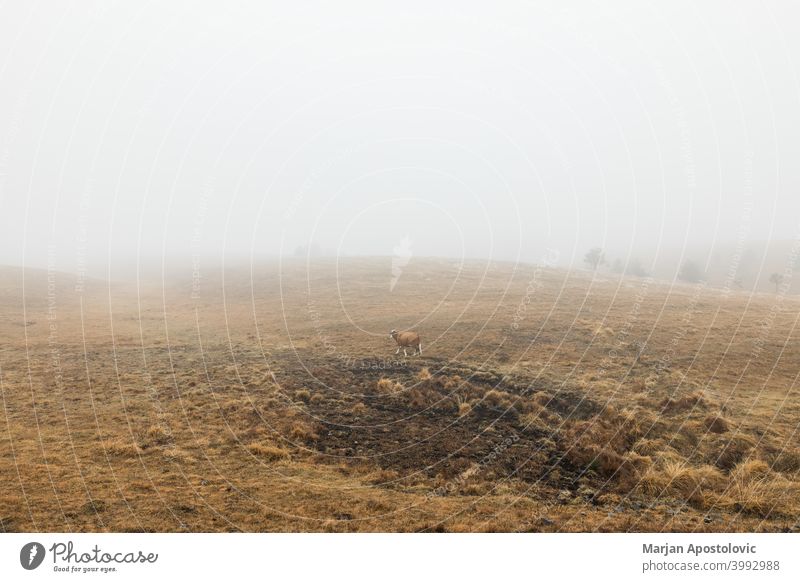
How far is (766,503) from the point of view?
10914mm

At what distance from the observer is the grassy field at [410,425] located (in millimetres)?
10828

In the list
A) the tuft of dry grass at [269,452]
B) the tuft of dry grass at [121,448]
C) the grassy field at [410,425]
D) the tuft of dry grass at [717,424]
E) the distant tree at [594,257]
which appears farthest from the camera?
the distant tree at [594,257]

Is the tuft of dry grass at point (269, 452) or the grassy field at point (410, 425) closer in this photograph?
the grassy field at point (410, 425)

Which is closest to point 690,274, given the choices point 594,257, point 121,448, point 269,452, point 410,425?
point 594,257

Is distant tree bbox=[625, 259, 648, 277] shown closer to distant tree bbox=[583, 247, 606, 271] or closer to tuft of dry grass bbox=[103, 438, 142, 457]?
distant tree bbox=[583, 247, 606, 271]

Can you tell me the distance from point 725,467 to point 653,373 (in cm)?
863

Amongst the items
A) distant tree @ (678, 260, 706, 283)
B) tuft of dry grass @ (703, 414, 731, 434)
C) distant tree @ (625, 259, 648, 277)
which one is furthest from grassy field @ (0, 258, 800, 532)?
distant tree @ (678, 260, 706, 283)

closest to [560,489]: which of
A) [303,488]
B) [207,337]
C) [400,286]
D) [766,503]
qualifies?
[766,503]

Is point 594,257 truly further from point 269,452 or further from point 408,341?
point 269,452

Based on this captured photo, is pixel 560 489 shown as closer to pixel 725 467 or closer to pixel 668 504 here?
pixel 668 504

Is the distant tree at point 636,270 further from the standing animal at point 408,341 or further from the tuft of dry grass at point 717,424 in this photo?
the tuft of dry grass at point 717,424

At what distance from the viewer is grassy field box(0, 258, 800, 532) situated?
10.8 metres

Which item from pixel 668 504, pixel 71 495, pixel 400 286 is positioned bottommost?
pixel 668 504

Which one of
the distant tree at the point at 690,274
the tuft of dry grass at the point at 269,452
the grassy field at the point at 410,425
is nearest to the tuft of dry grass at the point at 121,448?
the grassy field at the point at 410,425
